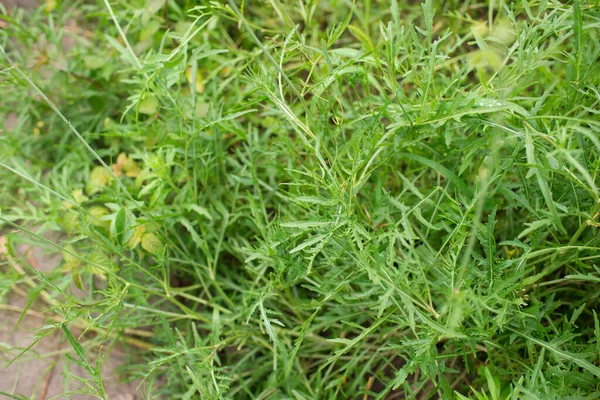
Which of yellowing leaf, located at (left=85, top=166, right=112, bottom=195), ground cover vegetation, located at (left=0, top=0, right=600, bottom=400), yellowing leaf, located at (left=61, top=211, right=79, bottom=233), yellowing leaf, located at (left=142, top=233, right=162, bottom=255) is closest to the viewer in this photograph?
ground cover vegetation, located at (left=0, top=0, right=600, bottom=400)

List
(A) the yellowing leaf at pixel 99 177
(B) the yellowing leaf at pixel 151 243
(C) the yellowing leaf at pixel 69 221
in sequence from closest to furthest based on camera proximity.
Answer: (B) the yellowing leaf at pixel 151 243, (C) the yellowing leaf at pixel 69 221, (A) the yellowing leaf at pixel 99 177

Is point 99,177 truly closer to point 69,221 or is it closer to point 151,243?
point 69,221

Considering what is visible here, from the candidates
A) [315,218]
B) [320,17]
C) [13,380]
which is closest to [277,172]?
[315,218]

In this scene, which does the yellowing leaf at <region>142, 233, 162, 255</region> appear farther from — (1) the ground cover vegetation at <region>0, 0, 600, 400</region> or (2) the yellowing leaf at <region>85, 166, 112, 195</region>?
(2) the yellowing leaf at <region>85, 166, 112, 195</region>

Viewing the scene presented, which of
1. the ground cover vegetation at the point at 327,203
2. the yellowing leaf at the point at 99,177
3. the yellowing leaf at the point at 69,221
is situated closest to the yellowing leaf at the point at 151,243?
the ground cover vegetation at the point at 327,203

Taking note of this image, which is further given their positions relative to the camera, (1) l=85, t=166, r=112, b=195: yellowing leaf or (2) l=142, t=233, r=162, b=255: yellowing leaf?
(1) l=85, t=166, r=112, b=195: yellowing leaf

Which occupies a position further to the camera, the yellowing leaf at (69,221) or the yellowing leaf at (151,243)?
the yellowing leaf at (69,221)

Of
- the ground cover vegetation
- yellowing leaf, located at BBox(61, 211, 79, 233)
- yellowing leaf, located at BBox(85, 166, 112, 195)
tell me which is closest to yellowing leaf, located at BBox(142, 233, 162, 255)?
the ground cover vegetation

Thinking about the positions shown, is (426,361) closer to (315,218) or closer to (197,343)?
(315,218)

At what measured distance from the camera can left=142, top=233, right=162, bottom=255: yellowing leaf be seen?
4.59 feet

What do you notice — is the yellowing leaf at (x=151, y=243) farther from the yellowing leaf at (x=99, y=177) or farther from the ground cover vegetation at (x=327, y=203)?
the yellowing leaf at (x=99, y=177)

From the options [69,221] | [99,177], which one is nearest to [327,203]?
[69,221]

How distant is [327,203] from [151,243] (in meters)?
0.56

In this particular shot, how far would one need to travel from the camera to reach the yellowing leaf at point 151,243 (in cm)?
140
